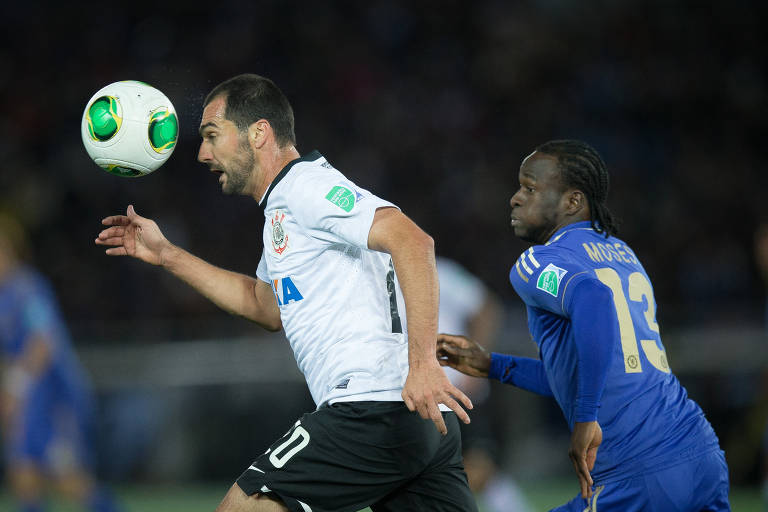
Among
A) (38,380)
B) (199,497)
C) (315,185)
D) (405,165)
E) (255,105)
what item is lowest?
(199,497)

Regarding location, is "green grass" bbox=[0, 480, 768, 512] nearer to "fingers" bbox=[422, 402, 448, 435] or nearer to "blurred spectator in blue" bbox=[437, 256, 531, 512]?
"blurred spectator in blue" bbox=[437, 256, 531, 512]

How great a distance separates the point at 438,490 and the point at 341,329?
763 mm

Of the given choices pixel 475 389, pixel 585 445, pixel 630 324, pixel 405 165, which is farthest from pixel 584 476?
pixel 405 165

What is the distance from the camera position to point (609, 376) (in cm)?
368

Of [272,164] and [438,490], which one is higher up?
[272,164]

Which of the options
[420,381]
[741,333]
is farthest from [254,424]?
[420,381]

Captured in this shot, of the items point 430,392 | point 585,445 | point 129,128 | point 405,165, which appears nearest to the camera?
point 430,392

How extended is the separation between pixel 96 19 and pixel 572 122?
8.11 meters

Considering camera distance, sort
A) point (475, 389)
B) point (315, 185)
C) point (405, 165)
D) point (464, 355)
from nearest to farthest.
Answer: point (315, 185) < point (464, 355) < point (475, 389) < point (405, 165)

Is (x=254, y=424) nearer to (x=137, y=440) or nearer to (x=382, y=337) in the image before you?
(x=137, y=440)

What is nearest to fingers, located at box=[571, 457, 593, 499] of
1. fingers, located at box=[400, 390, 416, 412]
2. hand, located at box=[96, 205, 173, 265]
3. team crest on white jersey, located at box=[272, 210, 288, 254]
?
fingers, located at box=[400, 390, 416, 412]

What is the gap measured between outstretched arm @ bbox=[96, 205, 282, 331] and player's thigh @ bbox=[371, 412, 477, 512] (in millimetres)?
1092

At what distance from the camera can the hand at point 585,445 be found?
354 cm

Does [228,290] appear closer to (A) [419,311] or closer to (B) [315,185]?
(B) [315,185]
